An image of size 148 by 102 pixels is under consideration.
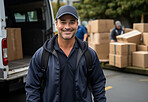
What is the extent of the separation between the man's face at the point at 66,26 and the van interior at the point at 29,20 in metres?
3.65

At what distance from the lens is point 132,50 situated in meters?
7.31

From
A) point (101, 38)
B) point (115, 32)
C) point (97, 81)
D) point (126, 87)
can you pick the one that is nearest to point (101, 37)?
point (101, 38)

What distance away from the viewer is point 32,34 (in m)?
5.98

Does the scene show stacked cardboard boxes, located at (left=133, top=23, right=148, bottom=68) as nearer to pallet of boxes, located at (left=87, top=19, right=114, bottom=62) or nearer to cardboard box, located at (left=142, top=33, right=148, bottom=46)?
cardboard box, located at (left=142, top=33, right=148, bottom=46)

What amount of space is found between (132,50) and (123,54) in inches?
16.2

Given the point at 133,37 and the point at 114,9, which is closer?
the point at 133,37

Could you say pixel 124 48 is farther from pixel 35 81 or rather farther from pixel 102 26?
pixel 35 81

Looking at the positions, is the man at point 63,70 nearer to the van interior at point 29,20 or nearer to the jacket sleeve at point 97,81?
the jacket sleeve at point 97,81

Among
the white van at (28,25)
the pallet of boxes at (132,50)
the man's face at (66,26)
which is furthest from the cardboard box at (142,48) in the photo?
the man's face at (66,26)

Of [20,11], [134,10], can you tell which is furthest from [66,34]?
[134,10]

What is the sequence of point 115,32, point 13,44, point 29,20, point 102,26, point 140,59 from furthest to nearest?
point 102,26, point 115,32, point 140,59, point 29,20, point 13,44

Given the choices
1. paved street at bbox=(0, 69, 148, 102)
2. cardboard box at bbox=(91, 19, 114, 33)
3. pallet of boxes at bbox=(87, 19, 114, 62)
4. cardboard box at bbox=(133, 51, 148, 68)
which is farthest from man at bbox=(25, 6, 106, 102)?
cardboard box at bbox=(91, 19, 114, 33)

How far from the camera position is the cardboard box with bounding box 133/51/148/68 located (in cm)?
698

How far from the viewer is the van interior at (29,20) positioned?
5727 mm
